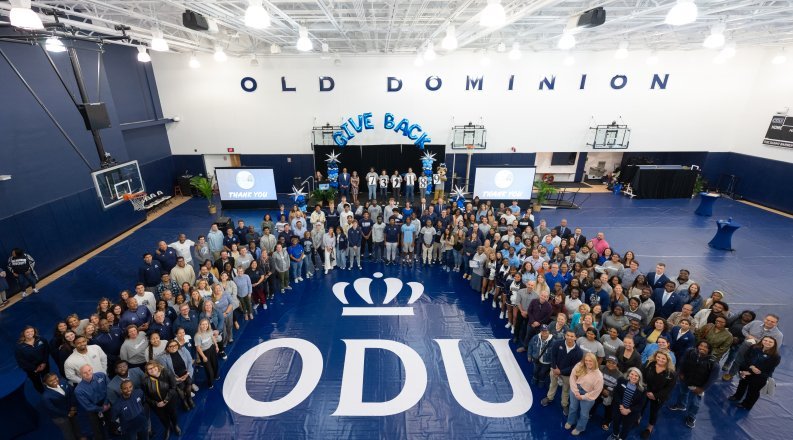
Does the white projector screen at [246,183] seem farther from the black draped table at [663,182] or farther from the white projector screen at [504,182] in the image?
the black draped table at [663,182]

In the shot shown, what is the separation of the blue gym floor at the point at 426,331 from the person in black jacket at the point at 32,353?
2.38ft

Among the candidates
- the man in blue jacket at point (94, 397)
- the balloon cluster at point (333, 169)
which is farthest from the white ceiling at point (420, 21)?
the man in blue jacket at point (94, 397)

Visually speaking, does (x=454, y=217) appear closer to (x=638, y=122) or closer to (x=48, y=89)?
(x=48, y=89)

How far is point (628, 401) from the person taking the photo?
4.62m

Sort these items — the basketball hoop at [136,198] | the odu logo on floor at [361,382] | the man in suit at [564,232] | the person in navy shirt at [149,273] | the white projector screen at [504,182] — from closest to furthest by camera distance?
the odu logo on floor at [361,382], the person in navy shirt at [149,273], the man in suit at [564,232], the basketball hoop at [136,198], the white projector screen at [504,182]

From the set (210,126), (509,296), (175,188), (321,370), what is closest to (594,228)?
(509,296)

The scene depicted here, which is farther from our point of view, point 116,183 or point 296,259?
point 116,183

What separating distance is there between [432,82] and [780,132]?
1538 cm

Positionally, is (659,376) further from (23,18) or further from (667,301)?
(23,18)

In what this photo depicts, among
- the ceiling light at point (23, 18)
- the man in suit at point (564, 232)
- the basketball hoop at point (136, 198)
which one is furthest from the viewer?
the basketball hoop at point (136, 198)

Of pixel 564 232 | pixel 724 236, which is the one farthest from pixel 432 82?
pixel 724 236

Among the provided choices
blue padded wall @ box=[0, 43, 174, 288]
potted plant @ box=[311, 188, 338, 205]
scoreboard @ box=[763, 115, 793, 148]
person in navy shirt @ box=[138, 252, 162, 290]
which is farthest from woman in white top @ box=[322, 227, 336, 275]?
scoreboard @ box=[763, 115, 793, 148]

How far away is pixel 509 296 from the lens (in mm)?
7477

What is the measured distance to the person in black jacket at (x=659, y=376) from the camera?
4.55m
